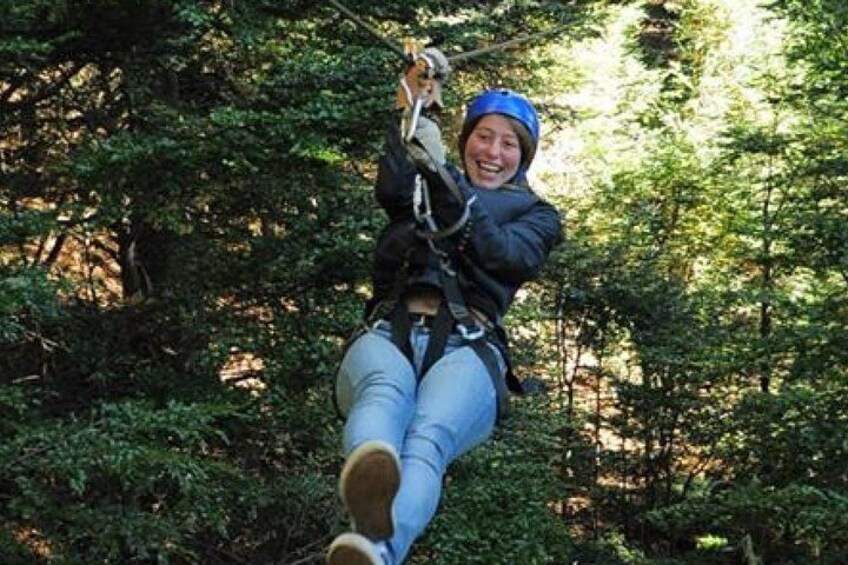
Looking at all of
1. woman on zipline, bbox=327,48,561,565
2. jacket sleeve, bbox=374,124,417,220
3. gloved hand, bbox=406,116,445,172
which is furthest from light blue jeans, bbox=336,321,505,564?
gloved hand, bbox=406,116,445,172

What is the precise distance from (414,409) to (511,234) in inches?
23.3

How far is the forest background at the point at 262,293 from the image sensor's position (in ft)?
11.8

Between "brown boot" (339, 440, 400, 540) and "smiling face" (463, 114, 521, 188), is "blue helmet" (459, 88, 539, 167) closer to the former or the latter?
"smiling face" (463, 114, 521, 188)

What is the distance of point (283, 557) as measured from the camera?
5000 mm

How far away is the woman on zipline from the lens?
8.37 ft

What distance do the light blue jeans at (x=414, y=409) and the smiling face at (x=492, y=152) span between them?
23.2 inches

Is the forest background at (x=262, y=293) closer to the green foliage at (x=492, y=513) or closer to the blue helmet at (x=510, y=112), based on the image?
the green foliage at (x=492, y=513)

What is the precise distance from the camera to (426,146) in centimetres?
273

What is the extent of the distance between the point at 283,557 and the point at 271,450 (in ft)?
1.69

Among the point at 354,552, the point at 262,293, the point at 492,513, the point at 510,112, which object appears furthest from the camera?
the point at 492,513

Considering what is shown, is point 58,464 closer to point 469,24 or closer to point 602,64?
point 469,24

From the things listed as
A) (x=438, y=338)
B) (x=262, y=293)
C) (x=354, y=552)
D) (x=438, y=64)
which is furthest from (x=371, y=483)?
(x=262, y=293)

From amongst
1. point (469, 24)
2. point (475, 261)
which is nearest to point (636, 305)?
point (469, 24)

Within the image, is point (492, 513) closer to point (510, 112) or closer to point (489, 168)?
point (489, 168)
